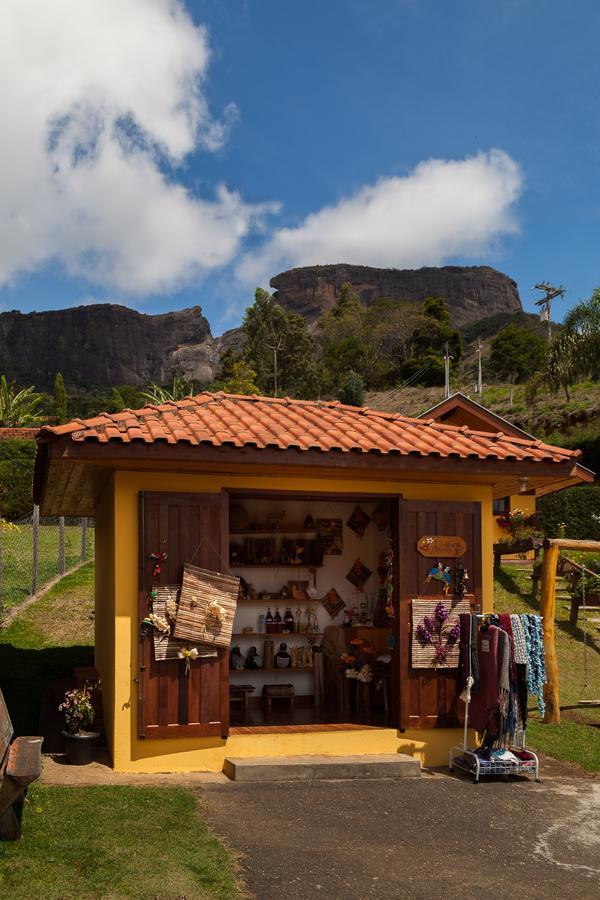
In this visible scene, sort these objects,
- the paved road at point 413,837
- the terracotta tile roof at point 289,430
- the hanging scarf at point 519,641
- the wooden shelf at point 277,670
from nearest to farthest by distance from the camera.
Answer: the paved road at point 413,837 → the terracotta tile roof at point 289,430 → the hanging scarf at point 519,641 → the wooden shelf at point 277,670

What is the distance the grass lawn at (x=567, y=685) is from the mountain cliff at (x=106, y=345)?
299 feet

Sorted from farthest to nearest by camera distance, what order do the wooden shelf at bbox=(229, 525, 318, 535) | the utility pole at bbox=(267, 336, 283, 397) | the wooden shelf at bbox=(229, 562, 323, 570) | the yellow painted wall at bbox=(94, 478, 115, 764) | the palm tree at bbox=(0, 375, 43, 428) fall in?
the utility pole at bbox=(267, 336, 283, 397)
the palm tree at bbox=(0, 375, 43, 428)
the wooden shelf at bbox=(229, 562, 323, 570)
the wooden shelf at bbox=(229, 525, 318, 535)
the yellow painted wall at bbox=(94, 478, 115, 764)

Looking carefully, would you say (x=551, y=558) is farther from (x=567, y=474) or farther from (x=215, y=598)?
(x=215, y=598)

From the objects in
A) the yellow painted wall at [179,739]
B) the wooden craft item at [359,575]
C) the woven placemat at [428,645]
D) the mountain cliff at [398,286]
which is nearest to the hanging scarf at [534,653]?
the woven placemat at [428,645]

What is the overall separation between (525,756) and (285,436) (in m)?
3.96

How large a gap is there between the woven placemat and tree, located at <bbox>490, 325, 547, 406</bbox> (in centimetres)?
5344

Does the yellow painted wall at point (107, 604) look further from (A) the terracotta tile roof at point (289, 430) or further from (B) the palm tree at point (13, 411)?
(B) the palm tree at point (13, 411)

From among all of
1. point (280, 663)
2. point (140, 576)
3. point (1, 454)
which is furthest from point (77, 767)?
point (1, 454)

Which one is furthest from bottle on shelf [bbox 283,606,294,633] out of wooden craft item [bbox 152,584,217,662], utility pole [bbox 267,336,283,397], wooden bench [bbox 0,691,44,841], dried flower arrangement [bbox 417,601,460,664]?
utility pole [bbox 267,336,283,397]

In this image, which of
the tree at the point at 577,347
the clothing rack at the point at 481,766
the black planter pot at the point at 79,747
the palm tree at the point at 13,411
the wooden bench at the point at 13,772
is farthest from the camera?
the palm tree at the point at 13,411

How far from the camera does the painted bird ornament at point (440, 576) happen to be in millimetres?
9031

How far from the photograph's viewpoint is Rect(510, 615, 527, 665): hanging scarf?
8.70 m

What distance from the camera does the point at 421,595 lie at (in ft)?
29.5

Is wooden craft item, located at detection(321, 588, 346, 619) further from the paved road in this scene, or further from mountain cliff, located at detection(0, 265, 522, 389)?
mountain cliff, located at detection(0, 265, 522, 389)
